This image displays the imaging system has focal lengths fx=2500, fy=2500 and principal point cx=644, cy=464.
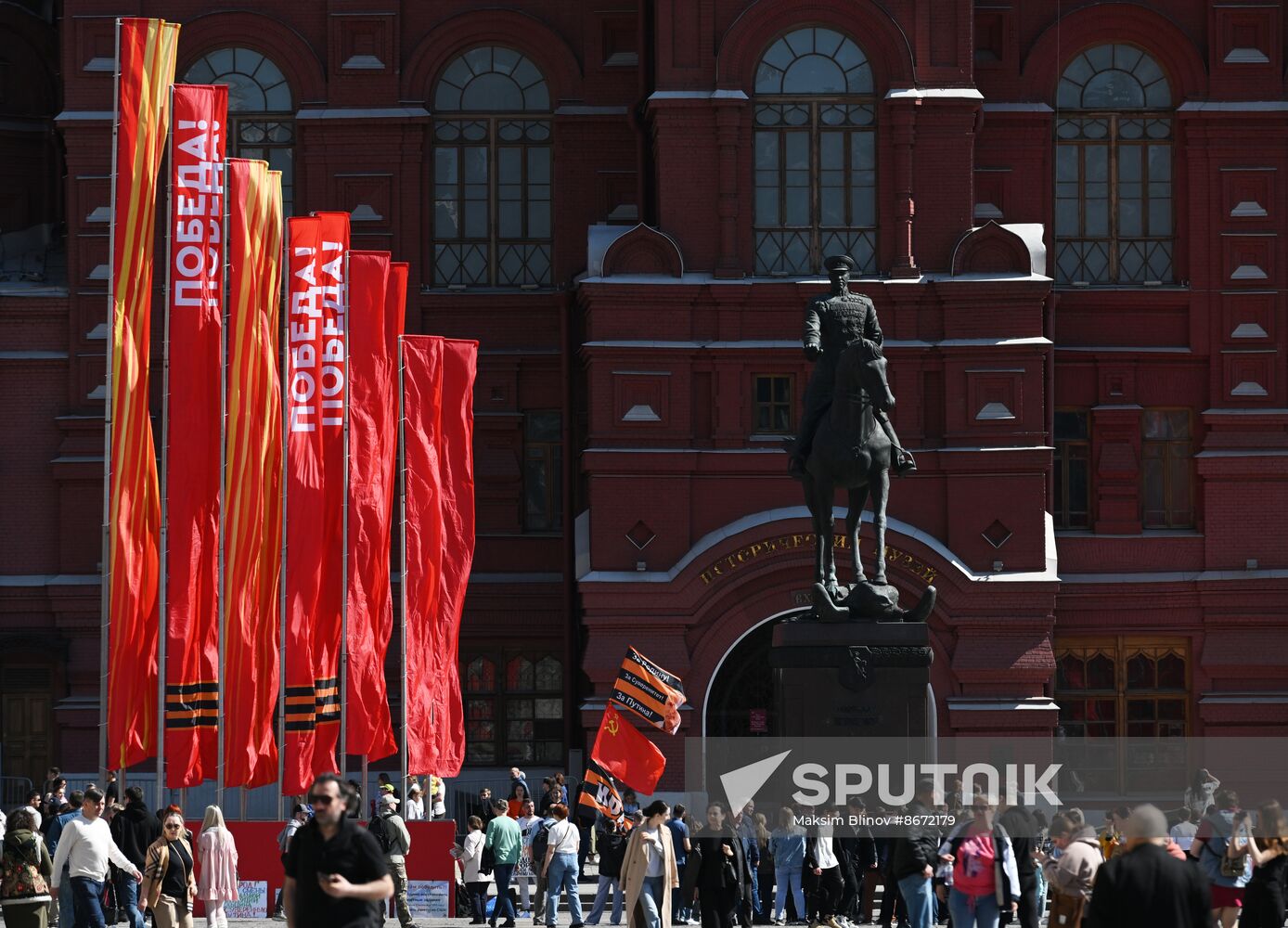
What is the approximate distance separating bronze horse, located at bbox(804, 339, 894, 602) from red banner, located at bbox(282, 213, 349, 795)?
7.36m

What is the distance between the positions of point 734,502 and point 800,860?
35.3 ft

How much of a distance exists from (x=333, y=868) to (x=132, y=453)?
1670cm

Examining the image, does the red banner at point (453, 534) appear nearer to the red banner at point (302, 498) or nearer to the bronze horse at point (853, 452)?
the red banner at point (302, 498)


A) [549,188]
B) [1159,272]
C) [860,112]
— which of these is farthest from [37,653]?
[1159,272]

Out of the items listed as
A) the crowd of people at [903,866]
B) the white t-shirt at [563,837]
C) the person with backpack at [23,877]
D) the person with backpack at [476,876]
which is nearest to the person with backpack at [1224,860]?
the crowd of people at [903,866]

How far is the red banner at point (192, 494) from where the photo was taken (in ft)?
97.7

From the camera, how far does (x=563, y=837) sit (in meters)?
28.0

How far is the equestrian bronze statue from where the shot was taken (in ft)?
84.4

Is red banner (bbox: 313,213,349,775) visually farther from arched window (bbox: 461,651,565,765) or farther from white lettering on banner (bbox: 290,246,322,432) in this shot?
arched window (bbox: 461,651,565,765)

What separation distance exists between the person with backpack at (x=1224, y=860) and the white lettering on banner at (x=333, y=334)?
45.5 ft

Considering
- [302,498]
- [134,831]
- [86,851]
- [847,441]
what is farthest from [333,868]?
[302,498]

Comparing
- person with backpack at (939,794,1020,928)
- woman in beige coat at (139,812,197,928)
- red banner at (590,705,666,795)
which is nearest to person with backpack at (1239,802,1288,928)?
person with backpack at (939,794,1020,928)

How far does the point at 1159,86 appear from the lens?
1588 inches

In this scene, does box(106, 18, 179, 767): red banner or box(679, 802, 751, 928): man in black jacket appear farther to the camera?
box(106, 18, 179, 767): red banner
